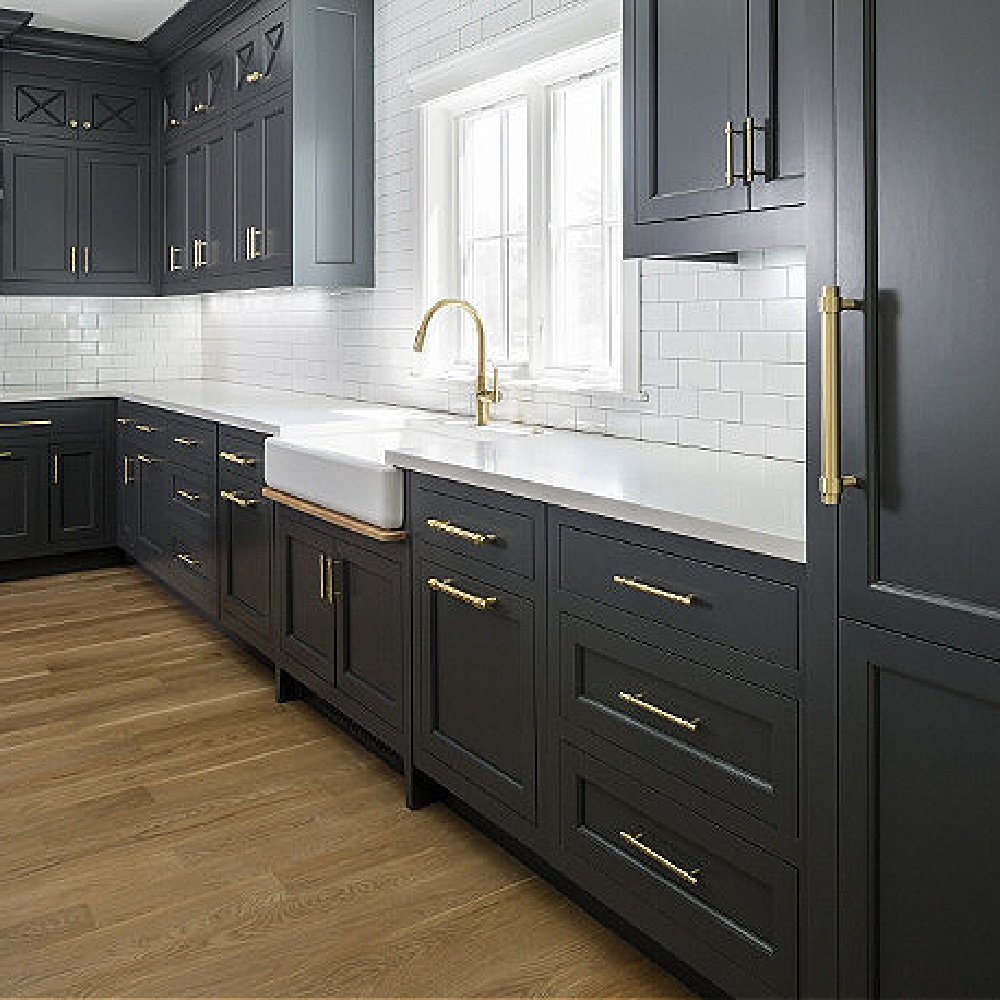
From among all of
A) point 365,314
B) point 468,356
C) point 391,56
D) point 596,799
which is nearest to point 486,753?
point 596,799

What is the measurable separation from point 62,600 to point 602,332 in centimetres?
307

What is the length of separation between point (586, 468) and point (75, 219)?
4284mm

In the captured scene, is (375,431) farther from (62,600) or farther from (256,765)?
(62,600)

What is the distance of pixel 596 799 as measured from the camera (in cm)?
235

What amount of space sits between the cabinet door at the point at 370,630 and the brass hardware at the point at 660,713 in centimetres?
98

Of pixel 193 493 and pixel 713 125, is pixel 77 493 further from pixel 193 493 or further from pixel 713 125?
pixel 713 125

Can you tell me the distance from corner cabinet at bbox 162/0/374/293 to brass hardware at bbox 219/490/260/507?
2.89ft

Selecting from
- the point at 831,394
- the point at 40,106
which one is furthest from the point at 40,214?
the point at 831,394

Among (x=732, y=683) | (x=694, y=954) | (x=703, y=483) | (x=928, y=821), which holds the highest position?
(x=703, y=483)

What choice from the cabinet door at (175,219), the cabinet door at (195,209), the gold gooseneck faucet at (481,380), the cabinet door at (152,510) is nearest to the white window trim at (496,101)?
the gold gooseneck faucet at (481,380)

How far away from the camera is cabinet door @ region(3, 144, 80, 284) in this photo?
575 cm

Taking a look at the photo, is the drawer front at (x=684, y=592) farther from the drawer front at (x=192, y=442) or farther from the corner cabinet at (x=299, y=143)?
the corner cabinet at (x=299, y=143)

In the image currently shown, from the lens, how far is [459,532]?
9.00ft

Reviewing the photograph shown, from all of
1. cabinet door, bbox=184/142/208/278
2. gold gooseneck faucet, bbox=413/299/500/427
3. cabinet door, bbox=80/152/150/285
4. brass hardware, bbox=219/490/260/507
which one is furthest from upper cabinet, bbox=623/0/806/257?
cabinet door, bbox=80/152/150/285
